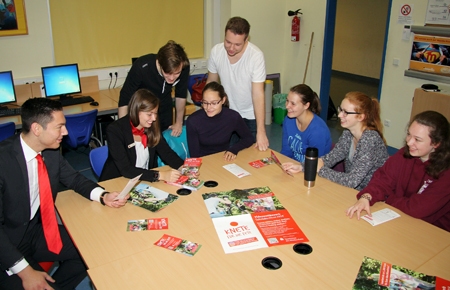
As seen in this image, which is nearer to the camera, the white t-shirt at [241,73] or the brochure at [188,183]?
the brochure at [188,183]

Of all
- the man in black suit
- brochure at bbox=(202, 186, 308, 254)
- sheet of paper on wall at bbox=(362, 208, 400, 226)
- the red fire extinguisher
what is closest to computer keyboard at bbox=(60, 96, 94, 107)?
the man in black suit

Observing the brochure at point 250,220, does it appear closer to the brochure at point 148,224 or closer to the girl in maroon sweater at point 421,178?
the brochure at point 148,224

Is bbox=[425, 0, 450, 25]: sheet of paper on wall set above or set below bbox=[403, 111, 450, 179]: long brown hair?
above

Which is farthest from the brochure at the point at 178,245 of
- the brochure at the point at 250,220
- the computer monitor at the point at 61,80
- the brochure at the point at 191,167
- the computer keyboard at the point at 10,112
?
the computer monitor at the point at 61,80

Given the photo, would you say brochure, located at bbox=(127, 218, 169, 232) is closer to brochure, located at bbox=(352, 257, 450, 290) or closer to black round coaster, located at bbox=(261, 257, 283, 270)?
black round coaster, located at bbox=(261, 257, 283, 270)

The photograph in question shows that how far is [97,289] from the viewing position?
1.70 m

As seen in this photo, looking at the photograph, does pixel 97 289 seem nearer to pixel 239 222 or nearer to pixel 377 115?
pixel 239 222

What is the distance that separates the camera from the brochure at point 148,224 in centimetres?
214

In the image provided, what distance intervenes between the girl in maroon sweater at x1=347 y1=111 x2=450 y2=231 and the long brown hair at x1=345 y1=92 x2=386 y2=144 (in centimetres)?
34

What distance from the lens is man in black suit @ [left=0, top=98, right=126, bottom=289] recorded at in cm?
213

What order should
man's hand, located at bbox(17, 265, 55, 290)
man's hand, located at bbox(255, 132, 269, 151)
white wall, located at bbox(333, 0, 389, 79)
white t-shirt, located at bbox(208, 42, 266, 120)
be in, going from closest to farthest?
man's hand, located at bbox(17, 265, 55, 290), man's hand, located at bbox(255, 132, 269, 151), white t-shirt, located at bbox(208, 42, 266, 120), white wall, located at bbox(333, 0, 389, 79)

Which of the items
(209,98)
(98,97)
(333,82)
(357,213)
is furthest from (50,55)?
(333,82)

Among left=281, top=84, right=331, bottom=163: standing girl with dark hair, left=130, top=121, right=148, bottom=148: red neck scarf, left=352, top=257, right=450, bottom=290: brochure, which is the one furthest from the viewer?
left=281, top=84, right=331, bottom=163: standing girl with dark hair

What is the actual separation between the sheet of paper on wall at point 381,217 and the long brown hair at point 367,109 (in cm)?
64
